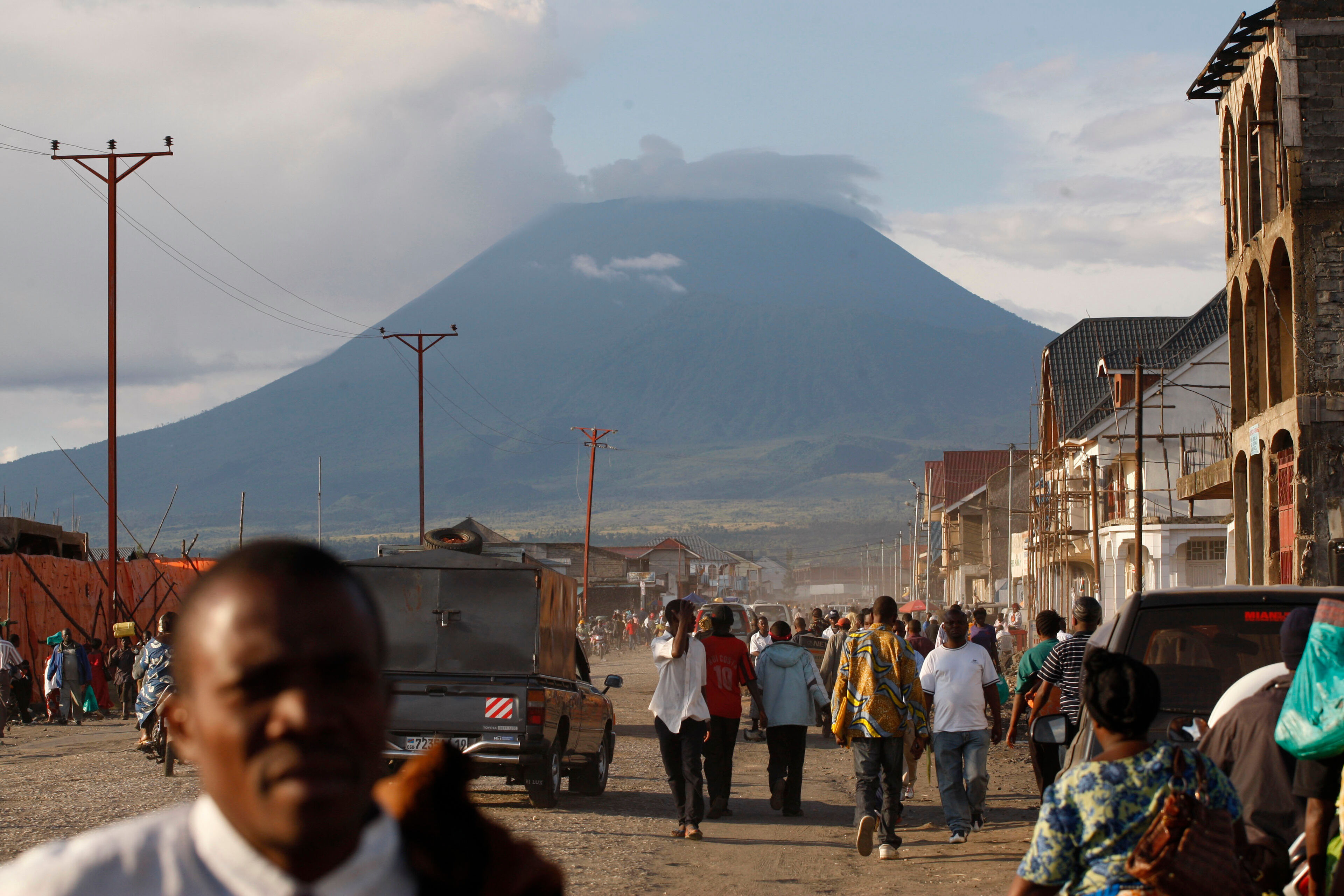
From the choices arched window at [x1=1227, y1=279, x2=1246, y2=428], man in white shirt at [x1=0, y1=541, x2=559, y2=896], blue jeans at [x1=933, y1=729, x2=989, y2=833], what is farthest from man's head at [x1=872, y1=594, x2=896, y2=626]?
arched window at [x1=1227, y1=279, x2=1246, y2=428]

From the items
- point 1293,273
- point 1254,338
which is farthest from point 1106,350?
point 1293,273

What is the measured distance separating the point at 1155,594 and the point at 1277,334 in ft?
66.2

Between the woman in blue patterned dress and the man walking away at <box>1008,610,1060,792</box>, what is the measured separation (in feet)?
18.9

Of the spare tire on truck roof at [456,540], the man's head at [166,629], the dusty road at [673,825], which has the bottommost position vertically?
the dusty road at [673,825]

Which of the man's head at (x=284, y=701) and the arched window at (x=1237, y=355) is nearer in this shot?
the man's head at (x=284, y=701)

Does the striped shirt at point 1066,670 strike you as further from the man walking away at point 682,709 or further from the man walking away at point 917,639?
the man walking away at point 917,639

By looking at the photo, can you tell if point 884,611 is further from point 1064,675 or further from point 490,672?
point 490,672

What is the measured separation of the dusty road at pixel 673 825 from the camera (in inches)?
363

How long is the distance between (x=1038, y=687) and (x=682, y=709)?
2802 millimetres

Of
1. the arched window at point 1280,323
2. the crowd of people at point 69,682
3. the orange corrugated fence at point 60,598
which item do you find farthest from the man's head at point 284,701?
the orange corrugated fence at point 60,598

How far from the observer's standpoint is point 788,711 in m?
12.3

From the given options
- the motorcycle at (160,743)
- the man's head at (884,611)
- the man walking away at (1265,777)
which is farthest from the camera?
the motorcycle at (160,743)

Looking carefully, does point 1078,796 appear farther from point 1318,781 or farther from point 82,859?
point 82,859

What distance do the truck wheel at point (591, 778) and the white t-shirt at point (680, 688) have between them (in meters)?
2.23
